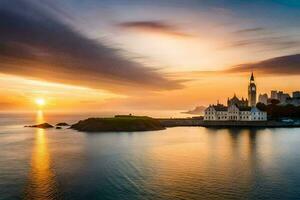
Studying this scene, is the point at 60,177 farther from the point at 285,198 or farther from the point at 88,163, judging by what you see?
the point at 285,198

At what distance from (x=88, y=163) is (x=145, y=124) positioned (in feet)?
304

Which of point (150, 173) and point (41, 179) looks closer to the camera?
point (41, 179)

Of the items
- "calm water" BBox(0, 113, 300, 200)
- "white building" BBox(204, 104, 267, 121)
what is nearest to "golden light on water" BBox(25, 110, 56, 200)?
"calm water" BBox(0, 113, 300, 200)

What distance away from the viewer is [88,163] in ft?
226

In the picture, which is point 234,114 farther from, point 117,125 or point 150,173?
point 150,173

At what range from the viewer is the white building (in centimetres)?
19050

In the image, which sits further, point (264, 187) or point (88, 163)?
point (88, 163)

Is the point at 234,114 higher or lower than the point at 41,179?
higher

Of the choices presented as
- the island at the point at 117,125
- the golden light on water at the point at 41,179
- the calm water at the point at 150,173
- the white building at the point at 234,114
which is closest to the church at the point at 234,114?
the white building at the point at 234,114

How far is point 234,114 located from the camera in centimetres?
19338

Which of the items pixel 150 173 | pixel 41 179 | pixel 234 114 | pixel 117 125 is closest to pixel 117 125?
pixel 117 125

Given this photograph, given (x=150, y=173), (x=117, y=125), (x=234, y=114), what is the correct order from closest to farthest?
(x=150, y=173) → (x=117, y=125) → (x=234, y=114)

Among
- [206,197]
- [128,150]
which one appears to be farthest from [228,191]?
[128,150]

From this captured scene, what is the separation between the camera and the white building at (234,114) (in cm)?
19050
